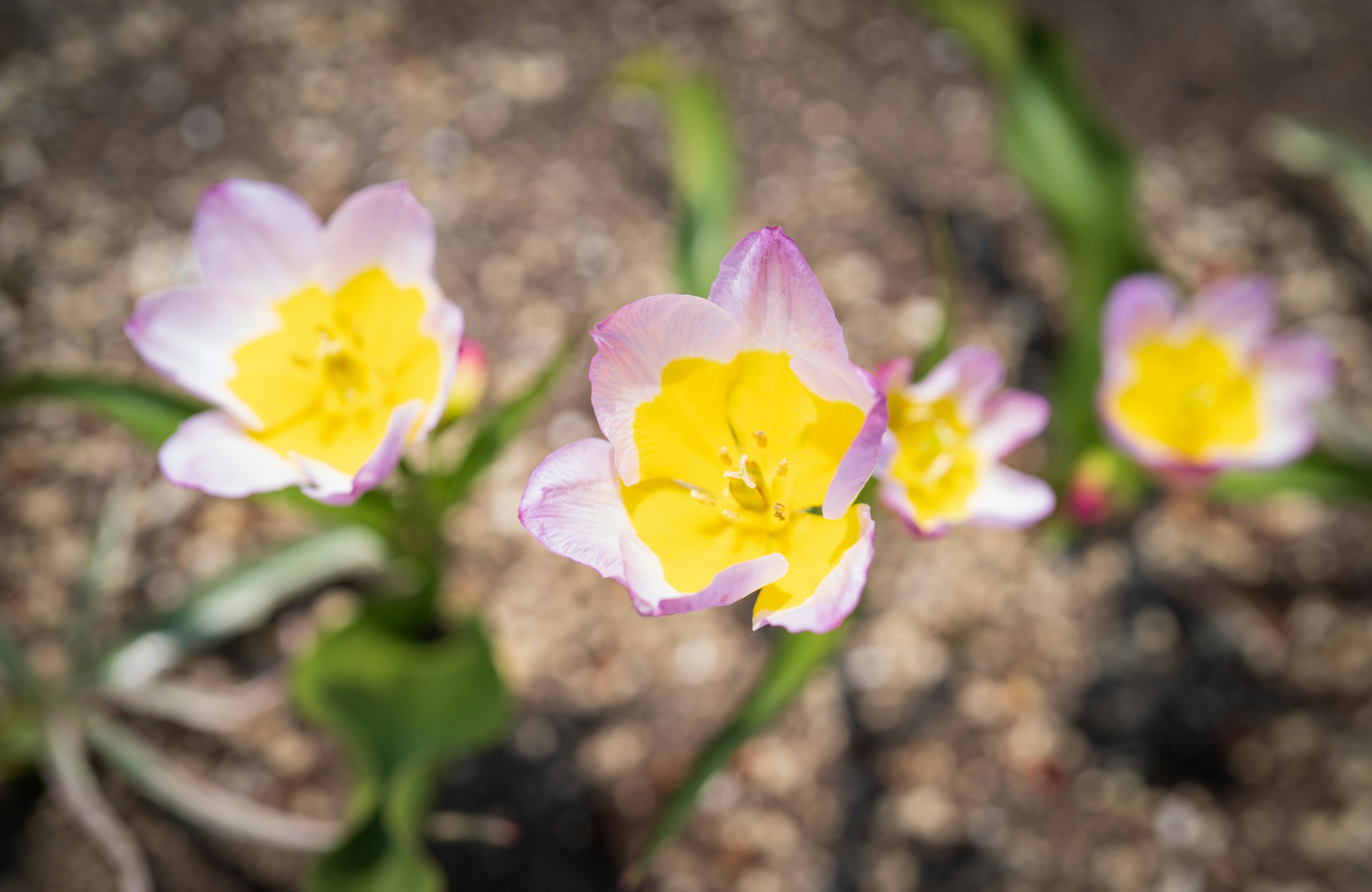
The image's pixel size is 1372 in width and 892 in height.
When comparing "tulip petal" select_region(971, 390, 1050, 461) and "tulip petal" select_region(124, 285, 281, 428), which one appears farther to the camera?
"tulip petal" select_region(971, 390, 1050, 461)

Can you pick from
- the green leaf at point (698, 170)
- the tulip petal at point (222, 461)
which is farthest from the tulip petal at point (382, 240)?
the green leaf at point (698, 170)

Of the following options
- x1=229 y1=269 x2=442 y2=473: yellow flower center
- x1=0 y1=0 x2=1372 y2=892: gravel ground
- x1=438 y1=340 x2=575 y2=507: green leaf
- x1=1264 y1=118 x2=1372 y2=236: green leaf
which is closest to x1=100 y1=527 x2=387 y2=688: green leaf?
x1=0 y1=0 x2=1372 y2=892: gravel ground

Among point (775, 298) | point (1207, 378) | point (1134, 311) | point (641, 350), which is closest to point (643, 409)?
point (641, 350)

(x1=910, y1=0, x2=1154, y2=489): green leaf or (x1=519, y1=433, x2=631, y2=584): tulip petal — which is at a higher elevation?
(x1=519, y1=433, x2=631, y2=584): tulip petal

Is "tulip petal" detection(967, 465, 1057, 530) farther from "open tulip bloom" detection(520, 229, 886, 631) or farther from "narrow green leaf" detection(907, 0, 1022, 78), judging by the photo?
"narrow green leaf" detection(907, 0, 1022, 78)

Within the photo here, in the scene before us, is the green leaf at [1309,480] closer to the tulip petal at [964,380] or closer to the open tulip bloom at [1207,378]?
the open tulip bloom at [1207,378]

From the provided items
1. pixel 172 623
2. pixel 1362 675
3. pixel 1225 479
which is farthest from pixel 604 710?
pixel 1362 675
